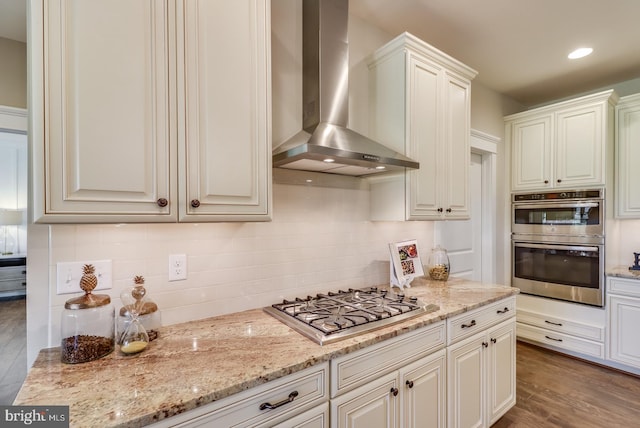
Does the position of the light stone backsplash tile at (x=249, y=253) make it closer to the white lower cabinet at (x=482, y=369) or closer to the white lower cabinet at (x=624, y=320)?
the white lower cabinet at (x=482, y=369)

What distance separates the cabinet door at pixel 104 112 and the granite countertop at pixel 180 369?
20.1 inches

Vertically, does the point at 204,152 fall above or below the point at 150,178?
above

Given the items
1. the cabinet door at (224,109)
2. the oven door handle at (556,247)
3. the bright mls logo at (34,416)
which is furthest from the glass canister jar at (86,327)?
the oven door handle at (556,247)

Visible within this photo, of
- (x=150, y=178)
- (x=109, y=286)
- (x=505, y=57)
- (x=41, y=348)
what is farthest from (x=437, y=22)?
(x=41, y=348)

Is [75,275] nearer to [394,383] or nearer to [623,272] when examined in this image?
[394,383]

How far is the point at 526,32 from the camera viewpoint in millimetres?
2361

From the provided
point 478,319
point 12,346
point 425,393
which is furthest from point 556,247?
point 12,346

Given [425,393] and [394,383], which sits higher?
[394,383]

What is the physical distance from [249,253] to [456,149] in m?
1.70

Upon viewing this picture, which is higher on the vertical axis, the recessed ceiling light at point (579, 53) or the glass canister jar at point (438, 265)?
the recessed ceiling light at point (579, 53)

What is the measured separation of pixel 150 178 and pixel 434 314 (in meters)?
1.48

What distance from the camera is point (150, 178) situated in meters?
1.12

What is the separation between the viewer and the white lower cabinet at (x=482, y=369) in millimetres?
1726

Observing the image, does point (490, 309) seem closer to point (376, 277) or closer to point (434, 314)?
point (434, 314)
